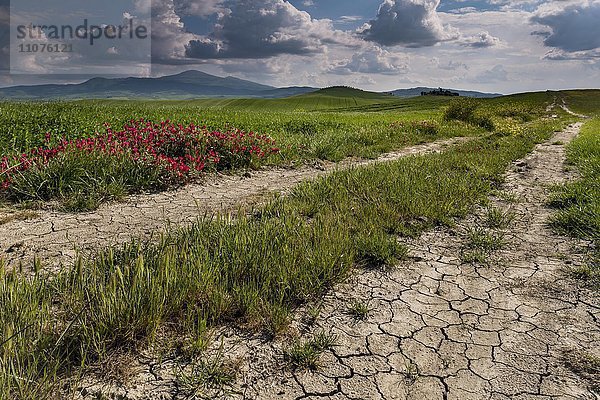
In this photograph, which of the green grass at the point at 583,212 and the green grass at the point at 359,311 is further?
the green grass at the point at 583,212

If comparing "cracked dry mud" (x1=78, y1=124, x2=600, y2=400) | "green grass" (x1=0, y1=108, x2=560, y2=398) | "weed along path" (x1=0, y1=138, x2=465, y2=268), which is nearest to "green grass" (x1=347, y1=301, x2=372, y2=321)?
"cracked dry mud" (x1=78, y1=124, x2=600, y2=400)

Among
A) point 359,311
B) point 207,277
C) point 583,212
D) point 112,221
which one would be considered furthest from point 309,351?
point 583,212

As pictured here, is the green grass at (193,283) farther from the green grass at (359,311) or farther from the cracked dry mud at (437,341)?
the green grass at (359,311)

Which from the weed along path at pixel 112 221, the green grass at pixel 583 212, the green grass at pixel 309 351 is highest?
the green grass at pixel 583 212

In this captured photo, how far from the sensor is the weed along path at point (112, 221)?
392cm

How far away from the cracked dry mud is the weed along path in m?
1.96

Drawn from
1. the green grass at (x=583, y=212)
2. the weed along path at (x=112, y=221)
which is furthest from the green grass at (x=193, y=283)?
the green grass at (x=583, y=212)

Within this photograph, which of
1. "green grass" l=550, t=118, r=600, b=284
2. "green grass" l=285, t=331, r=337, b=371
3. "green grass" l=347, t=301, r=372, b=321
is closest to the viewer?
"green grass" l=285, t=331, r=337, b=371

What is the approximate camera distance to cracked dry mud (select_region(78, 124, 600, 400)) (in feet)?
7.35

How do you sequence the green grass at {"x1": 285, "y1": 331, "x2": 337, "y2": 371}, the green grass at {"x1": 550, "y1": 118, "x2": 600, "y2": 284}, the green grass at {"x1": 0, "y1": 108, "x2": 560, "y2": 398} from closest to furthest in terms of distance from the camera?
the green grass at {"x1": 0, "y1": 108, "x2": 560, "y2": 398}, the green grass at {"x1": 285, "y1": 331, "x2": 337, "y2": 371}, the green grass at {"x1": 550, "y1": 118, "x2": 600, "y2": 284}

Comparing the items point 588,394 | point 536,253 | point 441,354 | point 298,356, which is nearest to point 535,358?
point 588,394

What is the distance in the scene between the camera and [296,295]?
312 cm

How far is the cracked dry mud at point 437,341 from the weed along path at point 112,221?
6.42 ft

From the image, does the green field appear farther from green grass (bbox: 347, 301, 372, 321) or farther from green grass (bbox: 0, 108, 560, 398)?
green grass (bbox: 347, 301, 372, 321)
